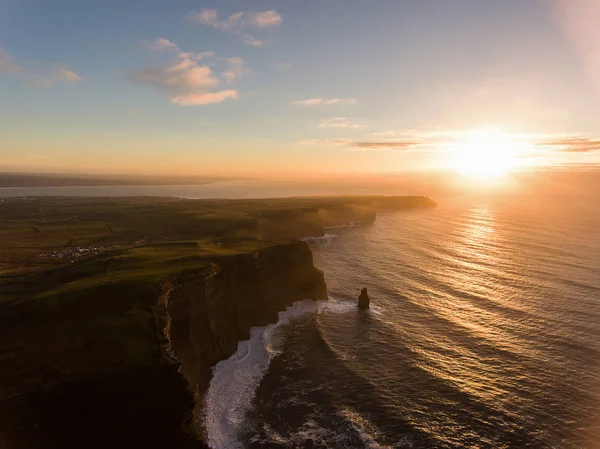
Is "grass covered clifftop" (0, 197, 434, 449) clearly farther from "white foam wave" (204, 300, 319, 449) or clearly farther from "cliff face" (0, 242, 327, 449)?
"white foam wave" (204, 300, 319, 449)

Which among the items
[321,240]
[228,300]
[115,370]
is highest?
[115,370]

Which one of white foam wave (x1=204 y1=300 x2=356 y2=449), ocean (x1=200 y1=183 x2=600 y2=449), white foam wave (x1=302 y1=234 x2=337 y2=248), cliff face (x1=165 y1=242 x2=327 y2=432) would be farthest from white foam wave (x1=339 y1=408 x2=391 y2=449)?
white foam wave (x1=302 y1=234 x2=337 y2=248)

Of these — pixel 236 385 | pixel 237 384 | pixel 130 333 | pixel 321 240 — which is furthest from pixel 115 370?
pixel 321 240

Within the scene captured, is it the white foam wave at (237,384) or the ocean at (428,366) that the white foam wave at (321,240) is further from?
the white foam wave at (237,384)

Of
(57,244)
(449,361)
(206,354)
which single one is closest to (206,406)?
(206,354)

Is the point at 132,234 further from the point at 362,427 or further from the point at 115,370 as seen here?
the point at 362,427

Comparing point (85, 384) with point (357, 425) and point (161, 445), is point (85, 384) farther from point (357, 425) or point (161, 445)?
point (357, 425)

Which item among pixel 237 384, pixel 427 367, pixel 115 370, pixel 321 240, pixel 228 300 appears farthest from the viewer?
pixel 321 240

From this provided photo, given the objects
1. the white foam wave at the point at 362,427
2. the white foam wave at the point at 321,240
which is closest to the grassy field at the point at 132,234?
the white foam wave at the point at 321,240
